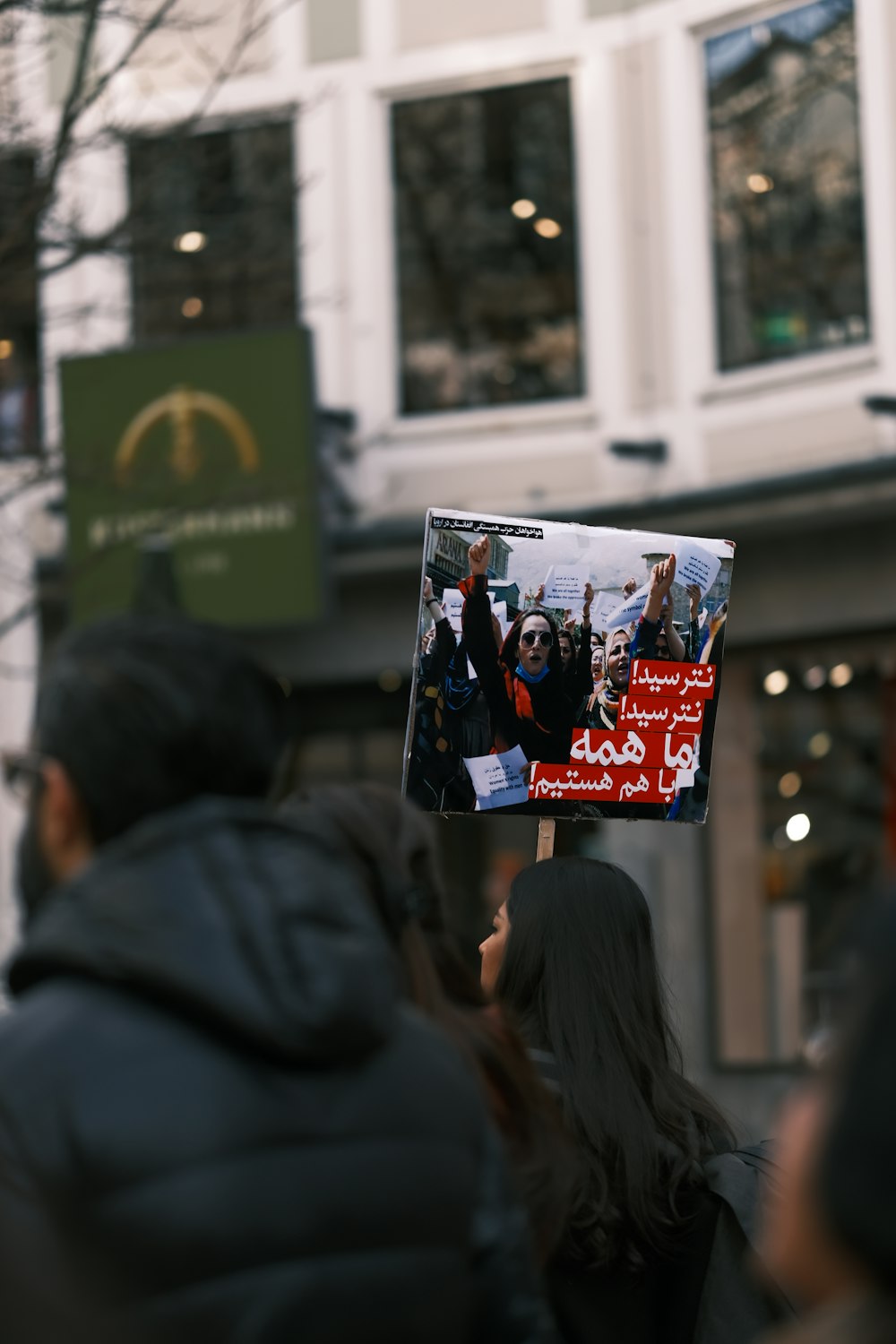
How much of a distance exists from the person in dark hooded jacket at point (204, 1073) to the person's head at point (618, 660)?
198cm

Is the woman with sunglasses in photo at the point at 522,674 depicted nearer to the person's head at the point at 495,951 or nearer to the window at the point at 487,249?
the person's head at the point at 495,951

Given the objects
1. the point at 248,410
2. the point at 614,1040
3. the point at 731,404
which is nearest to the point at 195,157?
the point at 248,410

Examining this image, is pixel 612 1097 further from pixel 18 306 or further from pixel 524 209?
pixel 524 209

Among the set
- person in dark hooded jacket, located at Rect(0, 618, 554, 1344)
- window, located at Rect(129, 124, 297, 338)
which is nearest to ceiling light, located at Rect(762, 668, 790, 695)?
window, located at Rect(129, 124, 297, 338)

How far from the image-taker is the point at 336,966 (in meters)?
1.85

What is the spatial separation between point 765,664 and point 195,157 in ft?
15.6

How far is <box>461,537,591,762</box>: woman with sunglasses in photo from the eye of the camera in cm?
380

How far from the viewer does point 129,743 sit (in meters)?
2.00

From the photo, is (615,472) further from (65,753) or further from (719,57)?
(65,753)

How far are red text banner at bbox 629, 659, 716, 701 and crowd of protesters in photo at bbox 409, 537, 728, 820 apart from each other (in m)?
0.01

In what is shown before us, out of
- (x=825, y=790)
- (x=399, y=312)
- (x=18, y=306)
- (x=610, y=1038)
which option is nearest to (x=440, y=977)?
(x=610, y=1038)

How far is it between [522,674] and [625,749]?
0.28m

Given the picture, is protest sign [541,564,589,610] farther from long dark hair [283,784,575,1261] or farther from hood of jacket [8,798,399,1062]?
hood of jacket [8,798,399,1062]

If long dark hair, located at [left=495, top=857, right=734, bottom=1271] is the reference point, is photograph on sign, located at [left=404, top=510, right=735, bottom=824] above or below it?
above
